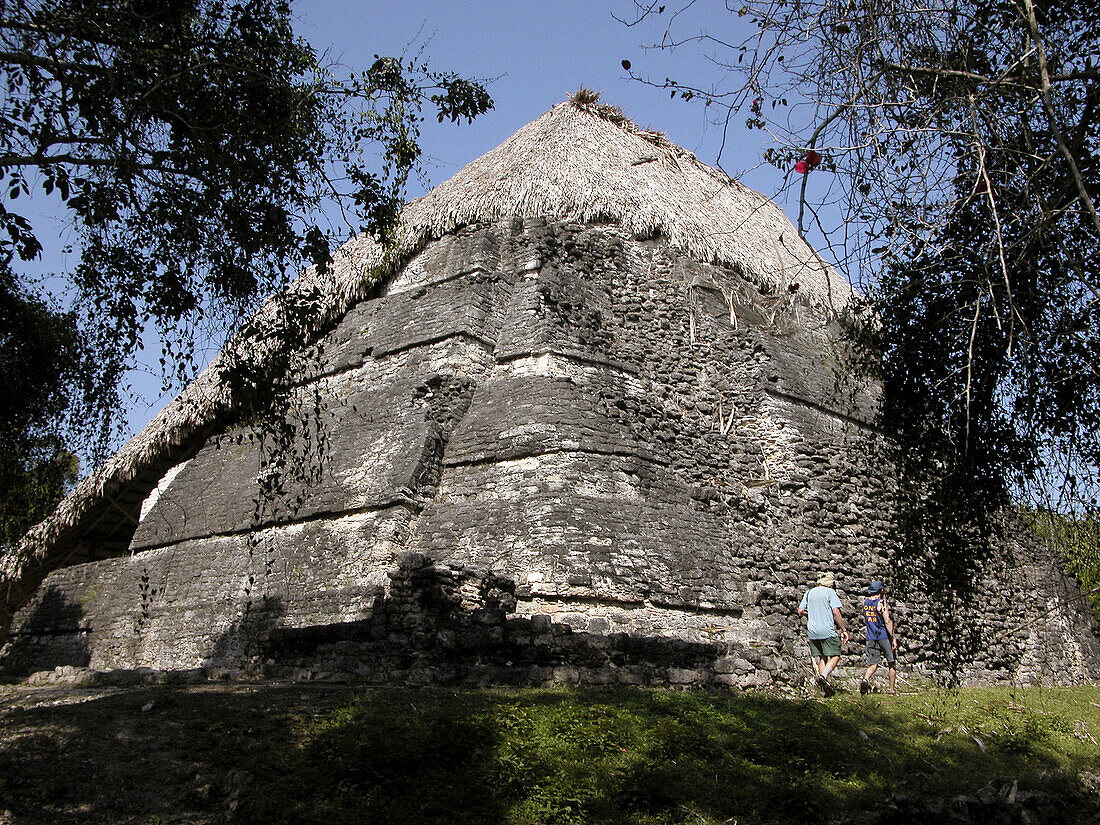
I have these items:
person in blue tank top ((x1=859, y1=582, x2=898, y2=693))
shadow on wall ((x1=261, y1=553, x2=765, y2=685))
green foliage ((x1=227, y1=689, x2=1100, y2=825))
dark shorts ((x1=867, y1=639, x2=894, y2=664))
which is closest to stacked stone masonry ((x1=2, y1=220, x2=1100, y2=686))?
shadow on wall ((x1=261, y1=553, x2=765, y2=685))

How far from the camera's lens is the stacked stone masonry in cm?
646

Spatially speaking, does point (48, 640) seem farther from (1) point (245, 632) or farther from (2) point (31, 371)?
(2) point (31, 371)

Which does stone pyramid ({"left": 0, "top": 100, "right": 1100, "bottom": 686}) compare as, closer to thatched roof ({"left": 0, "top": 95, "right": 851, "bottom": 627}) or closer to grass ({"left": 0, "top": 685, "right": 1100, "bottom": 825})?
thatched roof ({"left": 0, "top": 95, "right": 851, "bottom": 627})

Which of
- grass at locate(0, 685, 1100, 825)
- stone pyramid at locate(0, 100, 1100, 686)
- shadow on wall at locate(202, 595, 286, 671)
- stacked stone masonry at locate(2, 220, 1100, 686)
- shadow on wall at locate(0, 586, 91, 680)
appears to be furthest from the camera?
shadow on wall at locate(0, 586, 91, 680)

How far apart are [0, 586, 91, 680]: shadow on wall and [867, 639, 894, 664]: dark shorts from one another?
9.11 metres

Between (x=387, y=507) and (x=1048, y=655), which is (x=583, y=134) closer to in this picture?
(x=387, y=507)

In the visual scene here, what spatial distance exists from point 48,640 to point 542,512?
7397 millimetres

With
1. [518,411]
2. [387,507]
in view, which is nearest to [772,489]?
[518,411]

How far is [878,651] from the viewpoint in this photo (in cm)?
813

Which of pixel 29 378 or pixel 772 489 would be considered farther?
pixel 772 489

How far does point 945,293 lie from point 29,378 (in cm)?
670

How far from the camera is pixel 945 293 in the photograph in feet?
13.6

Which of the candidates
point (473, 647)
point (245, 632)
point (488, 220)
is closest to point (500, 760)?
point (473, 647)

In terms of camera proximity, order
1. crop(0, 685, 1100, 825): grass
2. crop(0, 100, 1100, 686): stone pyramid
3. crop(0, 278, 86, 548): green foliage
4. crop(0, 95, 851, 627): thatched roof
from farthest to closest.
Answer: crop(0, 95, 851, 627): thatched roof
crop(0, 100, 1100, 686): stone pyramid
crop(0, 278, 86, 548): green foliage
crop(0, 685, 1100, 825): grass
